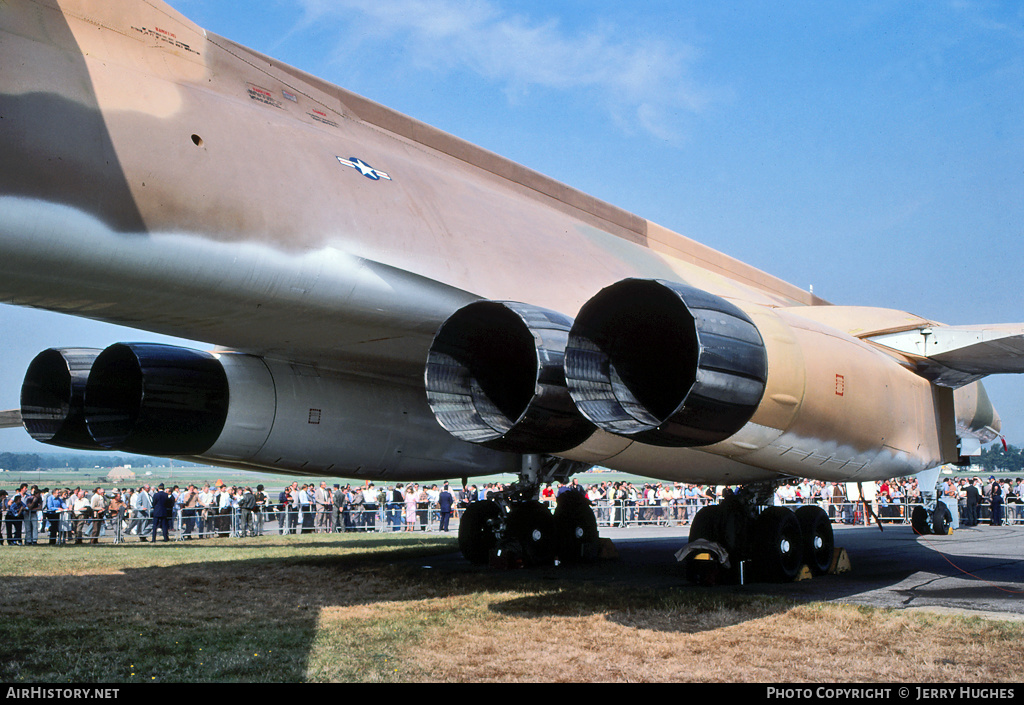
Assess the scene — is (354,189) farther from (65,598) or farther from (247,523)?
(247,523)

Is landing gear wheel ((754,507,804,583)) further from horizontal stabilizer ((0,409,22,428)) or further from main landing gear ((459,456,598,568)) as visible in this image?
horizontal stabilizer ((0,409,22,428))

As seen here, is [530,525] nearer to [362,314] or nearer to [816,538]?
[816,538]

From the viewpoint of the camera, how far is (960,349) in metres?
6.76

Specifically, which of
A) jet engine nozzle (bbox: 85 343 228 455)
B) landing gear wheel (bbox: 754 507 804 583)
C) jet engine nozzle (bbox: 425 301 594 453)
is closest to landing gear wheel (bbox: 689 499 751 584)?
landing gear wheel (bbox: 754 507 804 583)

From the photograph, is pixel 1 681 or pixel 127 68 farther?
pixel 127 68

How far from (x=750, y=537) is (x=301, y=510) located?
46.1 feet

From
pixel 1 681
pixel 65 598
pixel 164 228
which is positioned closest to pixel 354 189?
pixel 164 228

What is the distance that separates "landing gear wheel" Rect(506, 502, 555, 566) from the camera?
9.29 metres

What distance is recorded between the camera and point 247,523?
17047 millimetres

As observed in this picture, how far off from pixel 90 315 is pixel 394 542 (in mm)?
9426

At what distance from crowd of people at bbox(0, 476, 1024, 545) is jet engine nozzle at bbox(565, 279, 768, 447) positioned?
8.25 m

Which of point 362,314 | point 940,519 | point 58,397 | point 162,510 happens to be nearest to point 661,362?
point 362,314

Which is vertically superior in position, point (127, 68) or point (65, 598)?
point (127, 68)

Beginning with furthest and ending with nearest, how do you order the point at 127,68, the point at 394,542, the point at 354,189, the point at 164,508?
the point at 164,508, the point at 394,542, the point at 354,189, the point at 127,68
